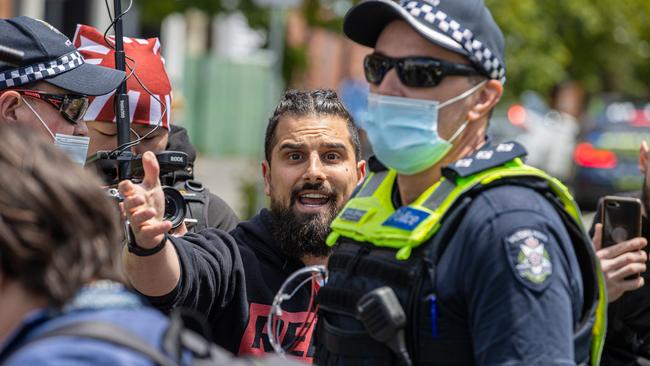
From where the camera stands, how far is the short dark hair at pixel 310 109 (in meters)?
4.72

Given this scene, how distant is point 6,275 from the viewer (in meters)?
2.30

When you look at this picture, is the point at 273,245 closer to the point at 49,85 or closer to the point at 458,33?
the point at 49,85

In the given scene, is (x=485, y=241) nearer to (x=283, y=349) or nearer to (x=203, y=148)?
(x=283, y=349)

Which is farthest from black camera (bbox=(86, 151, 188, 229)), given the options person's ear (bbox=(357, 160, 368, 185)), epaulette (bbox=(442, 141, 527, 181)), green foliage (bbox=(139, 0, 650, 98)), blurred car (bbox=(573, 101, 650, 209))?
blurred car (bbox=(573, 101, 650, 209))

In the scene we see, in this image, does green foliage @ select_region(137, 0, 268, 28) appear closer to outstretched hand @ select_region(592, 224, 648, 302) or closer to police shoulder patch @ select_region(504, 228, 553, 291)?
outstretched hand @ select_region(592, 224, 648, 302)

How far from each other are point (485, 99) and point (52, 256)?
1.40 meters

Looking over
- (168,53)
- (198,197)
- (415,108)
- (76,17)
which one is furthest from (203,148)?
(415,108)

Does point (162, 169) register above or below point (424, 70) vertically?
below

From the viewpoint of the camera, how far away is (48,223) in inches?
89.0

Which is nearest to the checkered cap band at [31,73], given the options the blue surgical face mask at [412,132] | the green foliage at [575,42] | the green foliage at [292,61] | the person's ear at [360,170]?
the person's ear at [360,170]

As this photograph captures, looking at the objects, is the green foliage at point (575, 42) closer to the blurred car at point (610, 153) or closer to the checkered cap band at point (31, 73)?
the blurred car at point (610, 153)

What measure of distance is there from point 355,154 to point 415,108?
1.53 meters

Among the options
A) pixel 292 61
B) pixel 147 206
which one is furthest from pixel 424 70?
pixel 292 61

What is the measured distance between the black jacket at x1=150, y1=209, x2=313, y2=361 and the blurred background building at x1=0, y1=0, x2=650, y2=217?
7543 millimetres
